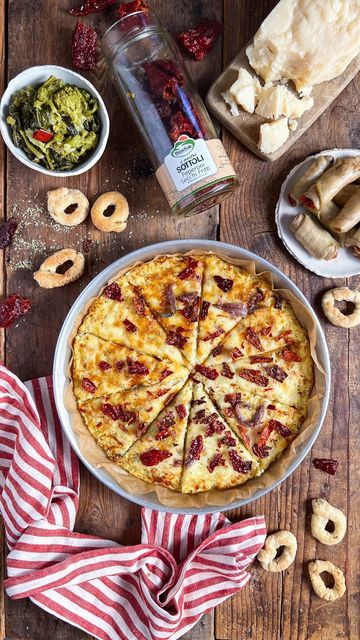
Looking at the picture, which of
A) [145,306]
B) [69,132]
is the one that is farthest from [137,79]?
[145,306]

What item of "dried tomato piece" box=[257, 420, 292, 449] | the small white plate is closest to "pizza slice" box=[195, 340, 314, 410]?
"dried tomato piece" box=[257, 420, 292, 449]

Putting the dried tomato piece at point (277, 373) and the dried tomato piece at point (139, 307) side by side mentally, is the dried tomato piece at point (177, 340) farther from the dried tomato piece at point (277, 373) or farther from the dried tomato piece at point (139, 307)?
the dried tomato piece at point (277, 373)

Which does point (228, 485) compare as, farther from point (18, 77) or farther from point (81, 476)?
point (18, 77)

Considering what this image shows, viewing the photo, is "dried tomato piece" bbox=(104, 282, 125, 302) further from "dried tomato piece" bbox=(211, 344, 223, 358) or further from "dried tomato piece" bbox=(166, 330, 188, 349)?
"dried tomato piece" bbox=(211, 344, 223, 358)

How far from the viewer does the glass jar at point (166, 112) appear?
3.60 m

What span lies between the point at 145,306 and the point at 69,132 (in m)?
0.99

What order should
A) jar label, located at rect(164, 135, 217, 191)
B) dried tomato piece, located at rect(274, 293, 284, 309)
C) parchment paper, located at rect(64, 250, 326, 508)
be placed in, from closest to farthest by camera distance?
jar label, located at rect(164, 135, 217, 191), parchment paper, located at rect(64, 250, 326, 508), dried tomato piece, located at rect(274, 293, 284, 309)

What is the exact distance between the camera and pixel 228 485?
378 centimetres

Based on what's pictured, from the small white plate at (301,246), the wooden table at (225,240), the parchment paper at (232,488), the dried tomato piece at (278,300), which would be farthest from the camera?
the wooden table at (225,240)

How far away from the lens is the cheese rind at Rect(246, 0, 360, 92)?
12.0 ft

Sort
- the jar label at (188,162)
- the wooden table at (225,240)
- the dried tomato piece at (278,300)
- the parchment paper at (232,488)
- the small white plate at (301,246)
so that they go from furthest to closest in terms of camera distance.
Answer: the wooden table at (225,240) < the small white plate at (301,246) < the dried tomato piece at (278,300) < the parchment paper at (232,488) < the jar label at (188,162)

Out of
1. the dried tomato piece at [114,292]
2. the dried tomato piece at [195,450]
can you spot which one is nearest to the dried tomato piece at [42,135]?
the dried tomato piece at [114,292]

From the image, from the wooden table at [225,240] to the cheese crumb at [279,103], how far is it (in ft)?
0.69

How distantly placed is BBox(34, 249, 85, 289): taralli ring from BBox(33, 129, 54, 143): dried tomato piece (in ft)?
2.04
